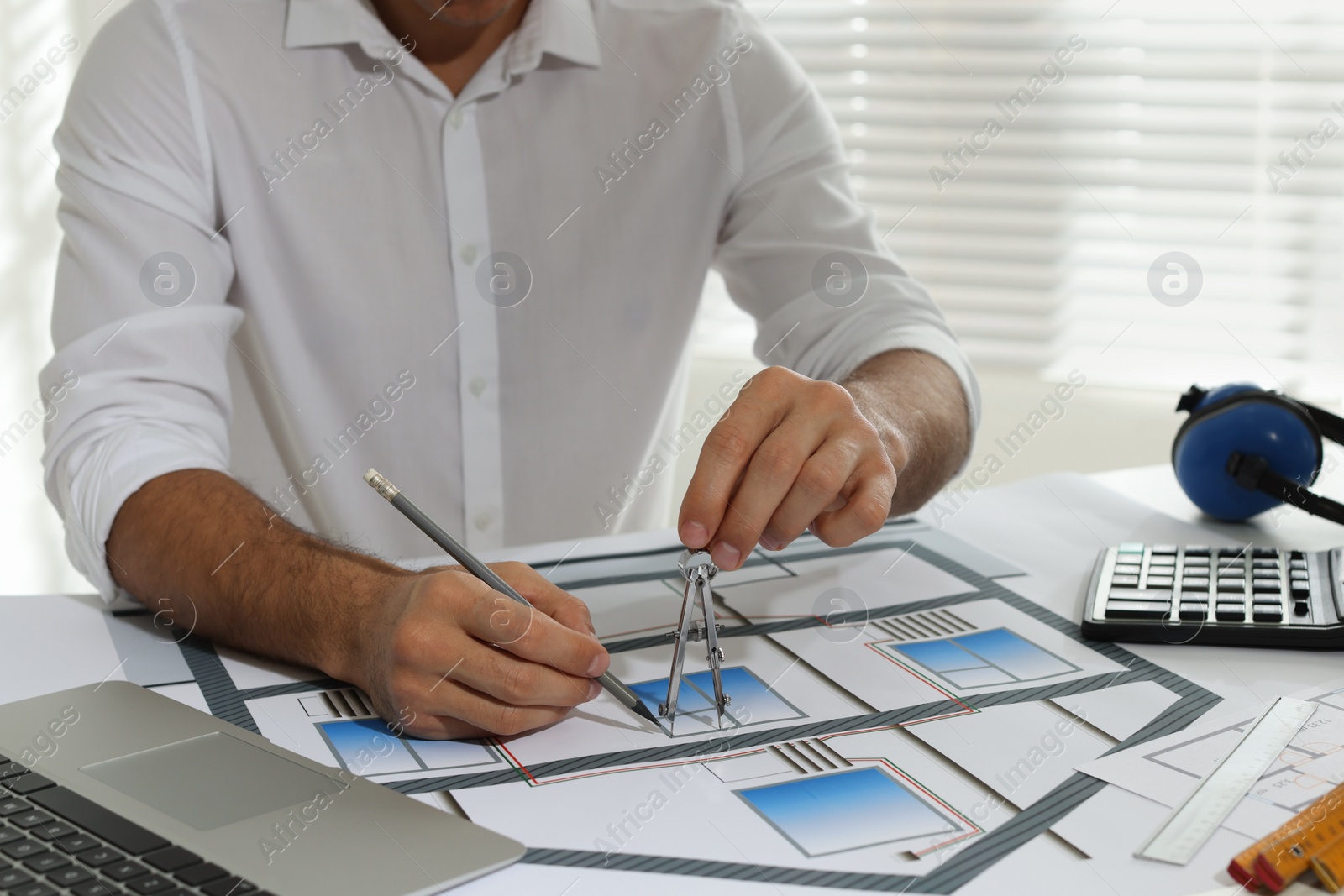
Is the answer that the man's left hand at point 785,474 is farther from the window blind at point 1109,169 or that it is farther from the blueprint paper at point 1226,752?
the window blind at point 1109,169

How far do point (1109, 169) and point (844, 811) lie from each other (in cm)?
168

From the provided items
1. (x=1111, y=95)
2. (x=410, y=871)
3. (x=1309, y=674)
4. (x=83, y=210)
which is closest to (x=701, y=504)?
(x=410, y=871)

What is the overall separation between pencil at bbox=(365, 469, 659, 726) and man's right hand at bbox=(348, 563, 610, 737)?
0.01 metres

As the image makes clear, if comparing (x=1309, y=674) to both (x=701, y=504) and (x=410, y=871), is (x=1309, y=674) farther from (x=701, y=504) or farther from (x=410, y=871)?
(x=410, y=871)

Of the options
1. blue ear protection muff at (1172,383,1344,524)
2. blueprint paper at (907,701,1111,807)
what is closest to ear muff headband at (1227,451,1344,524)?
blue ear protection muff at (1172,383,1344,524)

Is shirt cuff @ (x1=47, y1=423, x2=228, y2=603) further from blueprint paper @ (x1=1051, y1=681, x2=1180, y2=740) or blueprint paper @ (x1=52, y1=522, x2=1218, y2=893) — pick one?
blueprint paper @ (x1=1051, y1=681, x2=1180, y2=740)

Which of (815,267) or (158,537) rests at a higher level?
(815,267)

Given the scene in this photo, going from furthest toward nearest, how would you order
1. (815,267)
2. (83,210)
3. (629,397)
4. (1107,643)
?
1. (629,397)
2. (815,267)
3. (83,210)
4. (1107,643)

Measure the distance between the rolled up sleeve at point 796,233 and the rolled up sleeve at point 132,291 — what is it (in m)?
0.61

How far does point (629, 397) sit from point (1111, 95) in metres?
1.11

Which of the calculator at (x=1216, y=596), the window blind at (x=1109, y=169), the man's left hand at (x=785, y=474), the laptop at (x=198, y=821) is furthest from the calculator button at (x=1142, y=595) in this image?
the window blind at (x=1109, y=169)

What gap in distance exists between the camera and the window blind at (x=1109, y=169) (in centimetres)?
190

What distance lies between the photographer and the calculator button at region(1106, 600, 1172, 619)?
881 mm

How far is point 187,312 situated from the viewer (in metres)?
1.13
